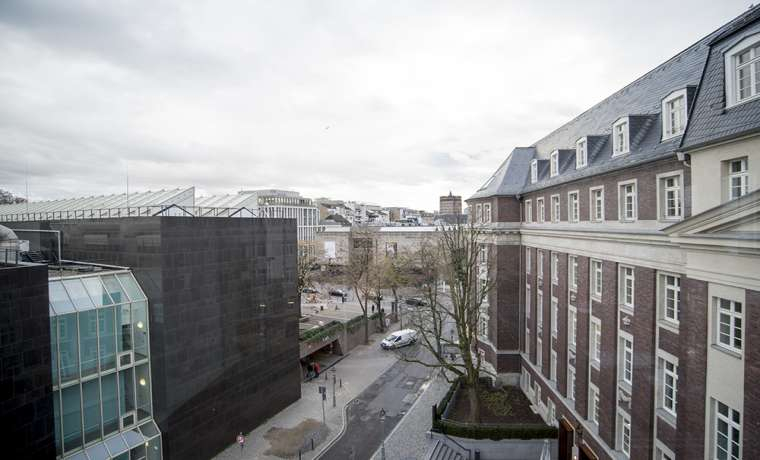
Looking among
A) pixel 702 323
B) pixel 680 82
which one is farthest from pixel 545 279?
pixel 702 323

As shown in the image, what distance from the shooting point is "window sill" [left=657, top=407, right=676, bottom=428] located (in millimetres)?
12562

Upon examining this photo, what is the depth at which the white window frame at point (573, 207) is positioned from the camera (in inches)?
759

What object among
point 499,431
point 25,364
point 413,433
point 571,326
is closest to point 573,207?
point 571,326

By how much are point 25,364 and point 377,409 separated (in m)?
18.3

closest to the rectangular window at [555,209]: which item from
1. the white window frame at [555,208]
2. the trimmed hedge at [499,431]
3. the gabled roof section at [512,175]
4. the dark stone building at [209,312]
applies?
the white window frame at [555,208]

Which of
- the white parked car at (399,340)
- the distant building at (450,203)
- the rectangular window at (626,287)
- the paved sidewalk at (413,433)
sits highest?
the distant building at (450,203)

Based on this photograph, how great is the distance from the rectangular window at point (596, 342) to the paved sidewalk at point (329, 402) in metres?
13.7

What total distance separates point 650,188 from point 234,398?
20839mm

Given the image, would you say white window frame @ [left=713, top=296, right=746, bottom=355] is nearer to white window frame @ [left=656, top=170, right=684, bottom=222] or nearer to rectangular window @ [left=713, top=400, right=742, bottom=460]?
rectangular window @ [left=713, top=400, right=742, bottom=460]

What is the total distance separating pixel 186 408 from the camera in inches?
717

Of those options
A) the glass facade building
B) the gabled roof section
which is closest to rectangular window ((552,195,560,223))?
the gabled roof section

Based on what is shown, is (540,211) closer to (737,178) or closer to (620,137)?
(620,137)

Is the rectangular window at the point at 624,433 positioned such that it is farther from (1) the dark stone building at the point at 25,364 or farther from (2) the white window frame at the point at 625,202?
(1) the dark stone building at the point at 25,364

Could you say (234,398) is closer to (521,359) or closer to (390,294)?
(521,359)
